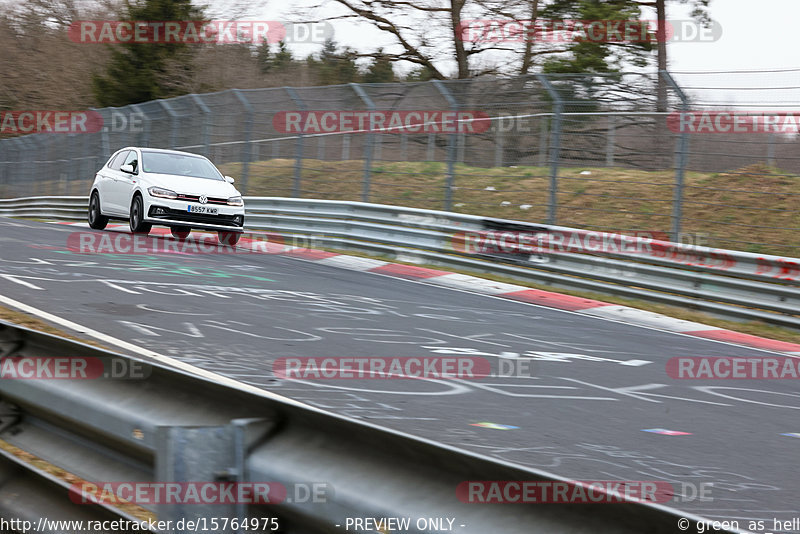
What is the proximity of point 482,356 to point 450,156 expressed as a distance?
8.58 m

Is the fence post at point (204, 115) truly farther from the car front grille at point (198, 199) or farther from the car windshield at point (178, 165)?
the car front grille at point (198, 199)

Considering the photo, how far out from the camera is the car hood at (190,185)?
16245 mm

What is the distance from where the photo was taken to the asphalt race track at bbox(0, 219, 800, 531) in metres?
4.89

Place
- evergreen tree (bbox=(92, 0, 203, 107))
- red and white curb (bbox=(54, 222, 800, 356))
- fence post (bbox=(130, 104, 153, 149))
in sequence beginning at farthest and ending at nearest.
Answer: evergreen tree (bbox=(92, 0, 203, 107)) < fence post (bbox=(130, 104, 153, 149)) < red and white curb (bbox=(54, 222, 800, 356))

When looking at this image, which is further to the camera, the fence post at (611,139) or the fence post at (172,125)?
the fence post at (172,125)

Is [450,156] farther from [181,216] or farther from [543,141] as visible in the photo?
[181,216]

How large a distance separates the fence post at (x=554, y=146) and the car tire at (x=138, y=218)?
714 centimetres

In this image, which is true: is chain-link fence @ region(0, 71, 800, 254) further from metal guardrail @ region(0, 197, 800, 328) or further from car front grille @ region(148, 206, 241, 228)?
car front grille @ region(148, 206, 241, 228)

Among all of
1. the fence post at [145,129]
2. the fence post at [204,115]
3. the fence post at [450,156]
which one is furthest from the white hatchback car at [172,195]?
the fence post at [145,129]

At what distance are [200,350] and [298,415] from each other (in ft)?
16.0

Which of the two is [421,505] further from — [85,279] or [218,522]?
[85,279]

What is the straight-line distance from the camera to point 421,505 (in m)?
1.96

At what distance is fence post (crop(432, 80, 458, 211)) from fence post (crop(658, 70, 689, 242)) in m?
4.18

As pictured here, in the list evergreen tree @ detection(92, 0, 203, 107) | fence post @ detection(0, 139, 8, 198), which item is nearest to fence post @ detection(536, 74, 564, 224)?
evergreen tree @ detection(92, 0, 203, 107)
